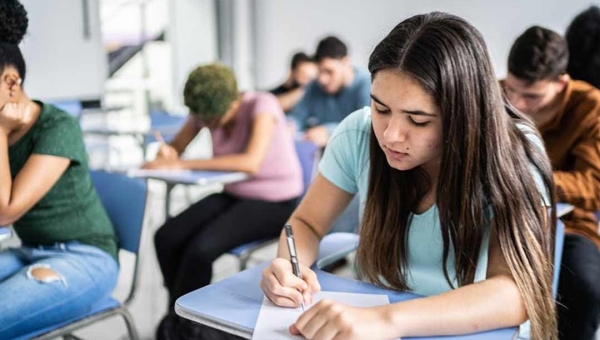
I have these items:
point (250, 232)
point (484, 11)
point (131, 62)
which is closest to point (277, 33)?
point (131, 62)

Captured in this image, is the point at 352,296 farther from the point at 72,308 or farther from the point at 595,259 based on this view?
the point at 595,259

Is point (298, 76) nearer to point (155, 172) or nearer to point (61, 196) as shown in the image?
point (155, 172)

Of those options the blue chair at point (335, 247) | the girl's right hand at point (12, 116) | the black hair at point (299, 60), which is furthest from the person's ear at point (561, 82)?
the black hair at point (299, 60)

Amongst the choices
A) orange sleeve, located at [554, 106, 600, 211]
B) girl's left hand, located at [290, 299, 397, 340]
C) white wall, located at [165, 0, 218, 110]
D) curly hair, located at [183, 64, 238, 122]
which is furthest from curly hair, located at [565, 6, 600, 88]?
white wall, located at [165, 0, 218, 110]

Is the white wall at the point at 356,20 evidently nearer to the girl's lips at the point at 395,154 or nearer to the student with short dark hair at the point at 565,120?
the student with short dark hair at the point at 565,120

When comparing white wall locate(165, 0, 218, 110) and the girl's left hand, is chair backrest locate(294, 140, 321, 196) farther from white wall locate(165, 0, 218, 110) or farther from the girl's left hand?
white wall locate(165, 0, 218, 110)

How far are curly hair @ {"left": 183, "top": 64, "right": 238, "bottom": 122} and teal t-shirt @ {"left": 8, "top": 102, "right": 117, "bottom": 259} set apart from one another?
2.67 ft

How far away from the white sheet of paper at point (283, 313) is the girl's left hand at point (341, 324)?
1.1 inches

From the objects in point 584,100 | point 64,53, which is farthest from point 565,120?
point 64,53

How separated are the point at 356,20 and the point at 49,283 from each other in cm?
498

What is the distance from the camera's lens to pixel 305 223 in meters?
1.34

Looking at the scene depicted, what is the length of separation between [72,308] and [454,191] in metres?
0.94

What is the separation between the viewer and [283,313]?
101cm

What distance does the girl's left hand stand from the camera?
2.91 ft
